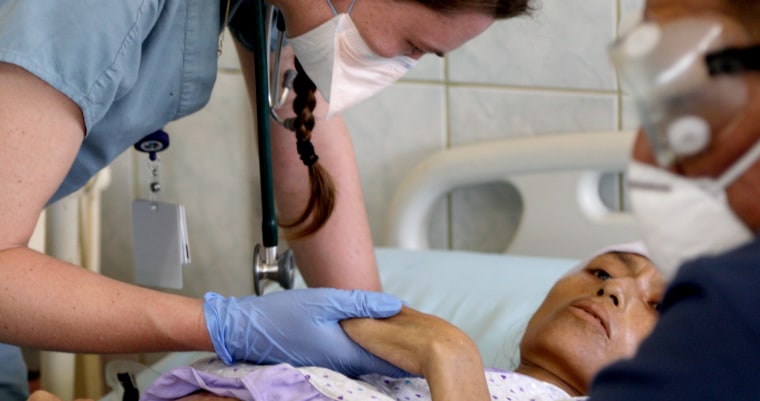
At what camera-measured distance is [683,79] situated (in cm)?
68

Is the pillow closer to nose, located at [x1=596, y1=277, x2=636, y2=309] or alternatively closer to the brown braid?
nose, located at [x1=596, y1=277, x2=636, y2=309]

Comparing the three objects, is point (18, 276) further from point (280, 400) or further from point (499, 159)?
point (499, 159)

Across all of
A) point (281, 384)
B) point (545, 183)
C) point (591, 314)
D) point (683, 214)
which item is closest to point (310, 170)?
point (281, 384)

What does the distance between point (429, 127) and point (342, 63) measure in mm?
1021

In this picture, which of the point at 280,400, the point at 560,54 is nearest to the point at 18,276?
the point at 280,400

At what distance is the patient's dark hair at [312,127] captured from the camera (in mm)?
1377

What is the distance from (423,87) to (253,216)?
2.09 ft

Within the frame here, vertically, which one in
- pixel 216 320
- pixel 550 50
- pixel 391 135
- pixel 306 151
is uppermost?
pixel 550 50

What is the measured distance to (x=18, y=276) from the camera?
125 cm

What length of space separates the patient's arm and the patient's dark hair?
13.1 inches

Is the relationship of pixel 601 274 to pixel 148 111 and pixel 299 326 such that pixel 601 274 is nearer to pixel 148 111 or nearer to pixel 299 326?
pixel 299 326

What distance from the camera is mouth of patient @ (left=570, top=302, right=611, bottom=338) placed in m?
1.63

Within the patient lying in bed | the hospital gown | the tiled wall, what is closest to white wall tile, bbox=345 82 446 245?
the tiled wall

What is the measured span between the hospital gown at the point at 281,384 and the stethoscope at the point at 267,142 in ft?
0.58
